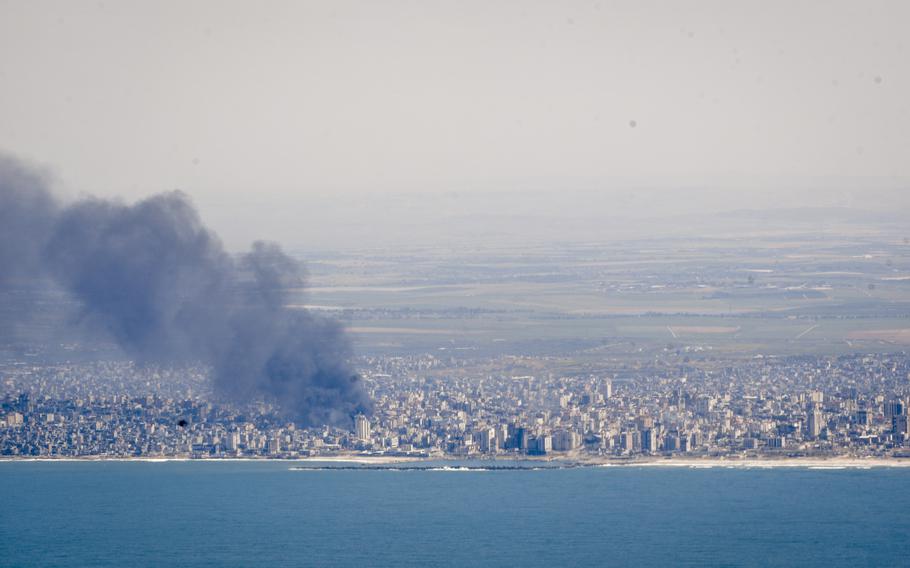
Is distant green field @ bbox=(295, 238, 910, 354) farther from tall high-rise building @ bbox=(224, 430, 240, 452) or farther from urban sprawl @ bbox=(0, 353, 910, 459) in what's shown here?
tall high-rise building @ bbox=(224, 430, 240, 452)

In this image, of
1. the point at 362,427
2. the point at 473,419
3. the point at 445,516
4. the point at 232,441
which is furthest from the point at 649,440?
the point at 232,441

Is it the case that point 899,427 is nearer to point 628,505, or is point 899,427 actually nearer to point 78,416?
point 628,505

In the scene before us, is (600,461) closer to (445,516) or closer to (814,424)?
(814,424)

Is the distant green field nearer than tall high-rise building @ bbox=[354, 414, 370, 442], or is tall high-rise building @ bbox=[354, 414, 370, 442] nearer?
tall high-rise building @ bbox=[354, 414, 370, 442]

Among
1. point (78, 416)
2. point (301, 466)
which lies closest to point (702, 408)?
point (301, 466)

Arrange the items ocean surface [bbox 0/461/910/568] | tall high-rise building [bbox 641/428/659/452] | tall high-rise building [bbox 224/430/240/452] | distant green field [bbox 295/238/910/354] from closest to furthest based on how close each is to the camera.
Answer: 1. ocean surface [bbox 0/461/910/568]
2. tall high-rise building [bbox 641/428/659/452]
3. tall high-rise building [bbox 224/430/240/452]
4. distant green field [bbox 295/238/910/354]

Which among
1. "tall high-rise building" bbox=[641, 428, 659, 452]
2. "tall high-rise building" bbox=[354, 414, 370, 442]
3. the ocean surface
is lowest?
the ocean surface

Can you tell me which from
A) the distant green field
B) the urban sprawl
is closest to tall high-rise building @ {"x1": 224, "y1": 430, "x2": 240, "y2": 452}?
the urban sprawl
